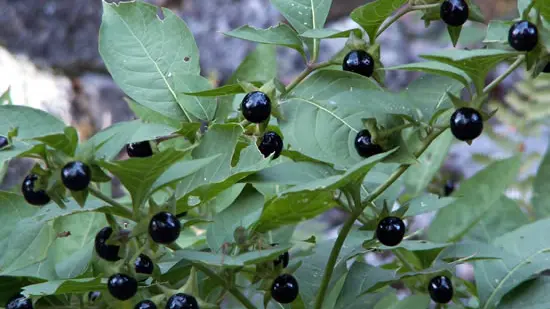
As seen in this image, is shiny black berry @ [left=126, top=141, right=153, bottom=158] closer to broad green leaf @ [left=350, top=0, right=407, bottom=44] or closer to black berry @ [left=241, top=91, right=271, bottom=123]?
black berry @ [left=241, top=91, right=271, bottom=123]

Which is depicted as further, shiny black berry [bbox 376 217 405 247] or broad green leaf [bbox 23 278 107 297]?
shiny black berry [bbox 376 217 405 247]

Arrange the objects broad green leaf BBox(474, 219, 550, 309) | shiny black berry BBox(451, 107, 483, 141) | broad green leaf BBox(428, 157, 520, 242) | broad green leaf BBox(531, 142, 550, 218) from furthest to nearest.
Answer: broad green leaf BBox(531, 142, 550, 218), broad green leaf BBox(428, 157, 520, 242), broad green leaf BBox(474, 219, 550, 309), shiny black berry BBox(451, 107, 483, 141)

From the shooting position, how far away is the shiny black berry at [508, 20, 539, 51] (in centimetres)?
87

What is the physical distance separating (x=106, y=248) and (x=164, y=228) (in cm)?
8

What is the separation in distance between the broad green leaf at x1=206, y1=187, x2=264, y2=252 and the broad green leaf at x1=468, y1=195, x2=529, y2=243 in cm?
67

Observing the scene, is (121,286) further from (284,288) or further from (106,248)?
(284,288)

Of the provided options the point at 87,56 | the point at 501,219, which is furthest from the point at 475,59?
the point at 87,56

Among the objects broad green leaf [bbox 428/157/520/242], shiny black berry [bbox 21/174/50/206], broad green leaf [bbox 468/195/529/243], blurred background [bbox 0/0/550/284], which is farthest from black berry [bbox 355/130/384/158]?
blurred background [bbox 0/0/550/284]

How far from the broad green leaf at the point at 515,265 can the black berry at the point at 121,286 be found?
0.59 metres

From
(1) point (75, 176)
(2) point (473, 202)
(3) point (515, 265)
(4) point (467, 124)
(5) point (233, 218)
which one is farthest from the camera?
(2) point (473, 202)

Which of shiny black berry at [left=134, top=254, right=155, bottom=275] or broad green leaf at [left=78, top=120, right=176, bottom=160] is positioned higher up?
broad green leaf at [left=78, top=120, right=176, bottom=160]

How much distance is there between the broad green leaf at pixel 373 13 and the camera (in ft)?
3.11

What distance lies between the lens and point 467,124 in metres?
0.91

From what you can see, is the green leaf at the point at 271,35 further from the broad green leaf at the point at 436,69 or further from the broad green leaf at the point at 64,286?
the broad green leaf at the point at 64,286
